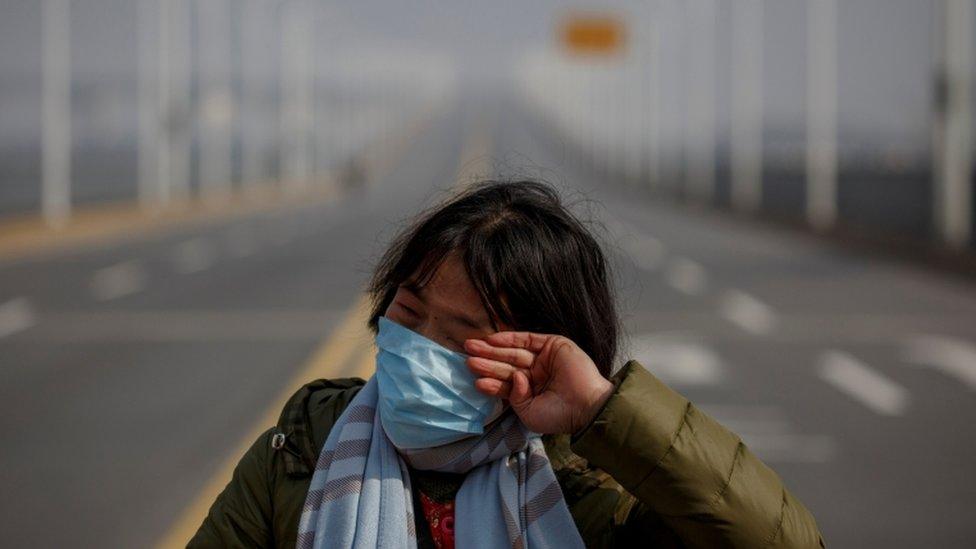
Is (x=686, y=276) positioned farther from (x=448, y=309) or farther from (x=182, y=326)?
(x=448, y=309)

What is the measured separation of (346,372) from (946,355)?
5.71 m

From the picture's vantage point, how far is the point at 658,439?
2.67 meters

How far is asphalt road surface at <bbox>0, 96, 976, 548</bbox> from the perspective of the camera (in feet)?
30.2

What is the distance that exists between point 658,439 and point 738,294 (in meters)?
21.0

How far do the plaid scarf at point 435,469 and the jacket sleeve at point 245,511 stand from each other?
0.31 ft

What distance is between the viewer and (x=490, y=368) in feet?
9.16

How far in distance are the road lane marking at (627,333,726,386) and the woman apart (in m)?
10.7

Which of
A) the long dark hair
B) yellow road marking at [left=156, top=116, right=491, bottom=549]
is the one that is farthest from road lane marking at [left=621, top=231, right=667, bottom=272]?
the long dark hair

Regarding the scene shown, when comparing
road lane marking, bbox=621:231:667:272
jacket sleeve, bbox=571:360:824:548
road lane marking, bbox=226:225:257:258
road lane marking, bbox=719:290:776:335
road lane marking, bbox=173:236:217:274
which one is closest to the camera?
jacket sleeve, bbox=571:360:824:548

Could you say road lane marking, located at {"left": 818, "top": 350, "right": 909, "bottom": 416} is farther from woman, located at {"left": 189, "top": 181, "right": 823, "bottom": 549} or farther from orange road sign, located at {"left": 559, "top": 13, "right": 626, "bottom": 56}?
orange road sign, located at {"left": 559, "top": 13, "right": 626, "bottom": 56}

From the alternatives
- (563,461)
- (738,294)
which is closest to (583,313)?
(563,461)

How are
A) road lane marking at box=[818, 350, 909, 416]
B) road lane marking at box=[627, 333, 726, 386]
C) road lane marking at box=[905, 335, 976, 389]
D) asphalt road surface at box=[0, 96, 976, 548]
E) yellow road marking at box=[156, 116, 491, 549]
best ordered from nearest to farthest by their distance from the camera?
1. yellow road marking at box=[156, 116, 491, 549]
2. asphalt road surface at box=[0, 96, 976, 548]
3. road lane marking at box=[818, 350, 909, 416]
4. road lane marking at box=[627, 333, 726, 386]
5. road lane marking at box=[905, 335, 976, 389]

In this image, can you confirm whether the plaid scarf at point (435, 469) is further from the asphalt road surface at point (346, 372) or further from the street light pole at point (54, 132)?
the street light pole at point (54, 132)

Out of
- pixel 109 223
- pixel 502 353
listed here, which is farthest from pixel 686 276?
pixel 502 353
